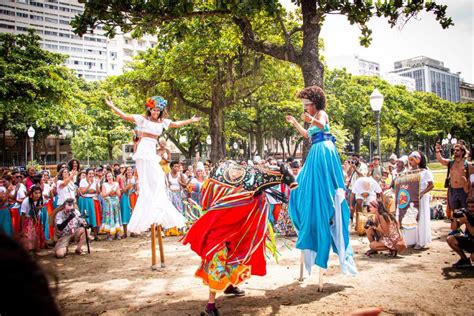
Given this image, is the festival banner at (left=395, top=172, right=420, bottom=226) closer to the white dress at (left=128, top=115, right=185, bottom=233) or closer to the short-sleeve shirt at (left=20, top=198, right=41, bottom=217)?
the white dress at (left=128, top=115, right=185, bottom=233)

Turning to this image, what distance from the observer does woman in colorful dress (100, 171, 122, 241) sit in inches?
375

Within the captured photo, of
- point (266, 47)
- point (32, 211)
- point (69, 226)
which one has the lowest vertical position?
point (69, 226)

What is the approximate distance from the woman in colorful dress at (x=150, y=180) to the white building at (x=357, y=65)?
80.3 m

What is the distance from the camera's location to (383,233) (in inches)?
267

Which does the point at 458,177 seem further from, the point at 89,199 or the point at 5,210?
the point at 5,210

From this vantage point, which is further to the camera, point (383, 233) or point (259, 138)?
point (259, 138)

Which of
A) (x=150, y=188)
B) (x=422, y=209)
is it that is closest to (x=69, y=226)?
(x=150, y=188)

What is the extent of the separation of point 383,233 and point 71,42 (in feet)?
267

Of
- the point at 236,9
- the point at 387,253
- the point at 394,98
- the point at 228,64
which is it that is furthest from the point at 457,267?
the point at 394,98

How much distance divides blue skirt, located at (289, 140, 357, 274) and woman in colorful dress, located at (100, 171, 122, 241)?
6572 millimetres

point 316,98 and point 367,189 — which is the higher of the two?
point 316,98

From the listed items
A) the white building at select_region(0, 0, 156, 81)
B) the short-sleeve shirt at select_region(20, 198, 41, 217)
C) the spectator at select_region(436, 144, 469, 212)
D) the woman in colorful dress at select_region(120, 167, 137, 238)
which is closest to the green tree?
the woman in colorful dress at select_region(120, 167, 137, 238)

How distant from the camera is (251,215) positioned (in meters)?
4.06

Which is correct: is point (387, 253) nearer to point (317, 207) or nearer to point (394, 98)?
point (317, 207)
